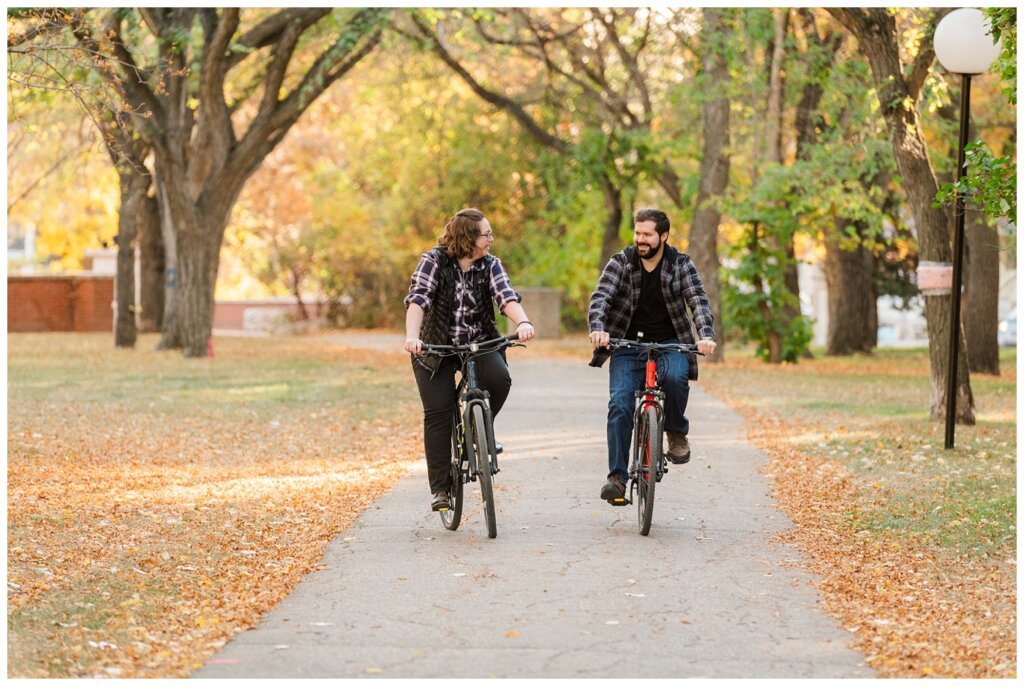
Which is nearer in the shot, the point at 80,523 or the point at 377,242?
the point at 80,523

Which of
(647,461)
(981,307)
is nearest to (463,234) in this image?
(647,461)

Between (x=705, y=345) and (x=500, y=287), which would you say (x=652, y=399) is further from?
(x=500, y=287)

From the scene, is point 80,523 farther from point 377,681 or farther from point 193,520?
point 377,681

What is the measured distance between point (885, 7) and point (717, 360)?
44.8 ft

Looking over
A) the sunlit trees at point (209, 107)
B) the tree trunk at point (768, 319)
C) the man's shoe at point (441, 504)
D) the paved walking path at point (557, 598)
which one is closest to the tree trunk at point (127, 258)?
the sunlit trees at point (209, 107)

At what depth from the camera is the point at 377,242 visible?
41938mm

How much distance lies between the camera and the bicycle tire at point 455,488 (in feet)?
27.1

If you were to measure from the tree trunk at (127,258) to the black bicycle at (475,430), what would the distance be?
23102 millimetres

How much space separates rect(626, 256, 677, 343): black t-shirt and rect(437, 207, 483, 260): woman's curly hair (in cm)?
108

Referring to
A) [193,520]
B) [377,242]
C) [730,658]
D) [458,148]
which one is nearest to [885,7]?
[193,520]

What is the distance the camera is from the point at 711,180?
26.2m

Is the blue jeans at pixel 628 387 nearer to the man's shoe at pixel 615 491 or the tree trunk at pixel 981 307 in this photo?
the man's shoe at pixel 615 491

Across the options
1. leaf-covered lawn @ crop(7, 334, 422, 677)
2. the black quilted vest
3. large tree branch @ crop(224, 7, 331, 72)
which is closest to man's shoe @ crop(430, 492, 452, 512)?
leaf-covered lawn @ crop(7, 334, 422, 677)

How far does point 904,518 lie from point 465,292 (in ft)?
10.3
